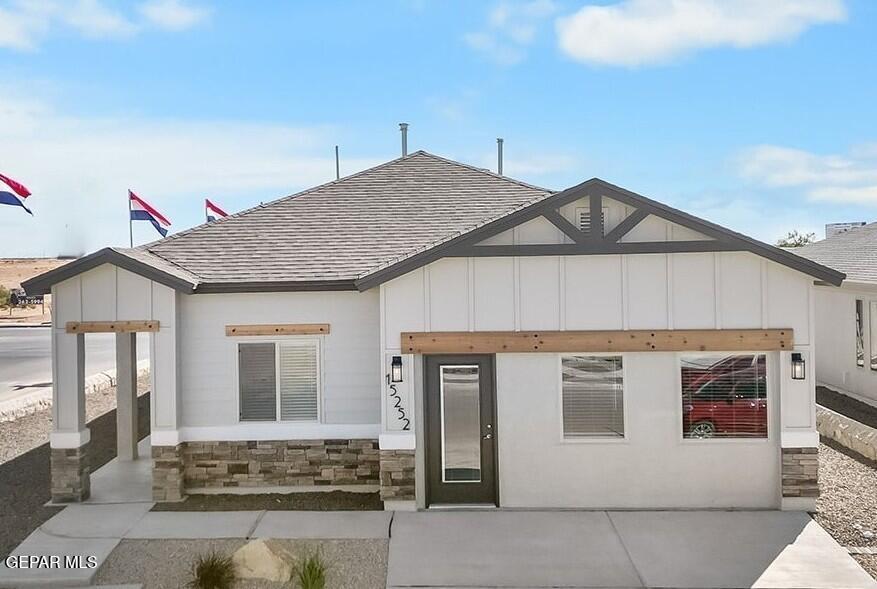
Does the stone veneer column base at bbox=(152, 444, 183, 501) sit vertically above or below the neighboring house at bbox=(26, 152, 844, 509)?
below

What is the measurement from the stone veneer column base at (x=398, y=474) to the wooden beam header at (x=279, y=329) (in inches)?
87.7

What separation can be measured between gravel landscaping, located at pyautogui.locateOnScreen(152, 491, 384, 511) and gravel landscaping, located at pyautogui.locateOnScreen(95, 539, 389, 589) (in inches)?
50.6

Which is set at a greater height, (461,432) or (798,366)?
(798,366)

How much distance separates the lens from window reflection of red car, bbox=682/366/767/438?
934 cm

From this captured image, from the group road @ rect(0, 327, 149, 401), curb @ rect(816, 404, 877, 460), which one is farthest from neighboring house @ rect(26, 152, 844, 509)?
road @ rect(0, 327, 149, 401)

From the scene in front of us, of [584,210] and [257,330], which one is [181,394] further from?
[584,210]

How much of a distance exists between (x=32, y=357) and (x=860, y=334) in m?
28.9

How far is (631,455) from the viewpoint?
9375 millimetres

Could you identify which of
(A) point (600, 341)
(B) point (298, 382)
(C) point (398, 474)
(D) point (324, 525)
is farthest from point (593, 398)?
(B) point (298, 382)

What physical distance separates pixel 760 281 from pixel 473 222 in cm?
488

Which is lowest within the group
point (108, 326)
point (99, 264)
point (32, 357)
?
point (32, 357)

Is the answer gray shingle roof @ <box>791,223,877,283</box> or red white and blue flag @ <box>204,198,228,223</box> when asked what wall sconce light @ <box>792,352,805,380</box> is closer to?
gray shingle roof @ <box>791,223,877,283</box>

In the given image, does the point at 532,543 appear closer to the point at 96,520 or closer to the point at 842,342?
the point at 96,520

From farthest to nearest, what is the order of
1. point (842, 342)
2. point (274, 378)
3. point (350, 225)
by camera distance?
point (842, 342), point (350, 225), point (274, 378)
